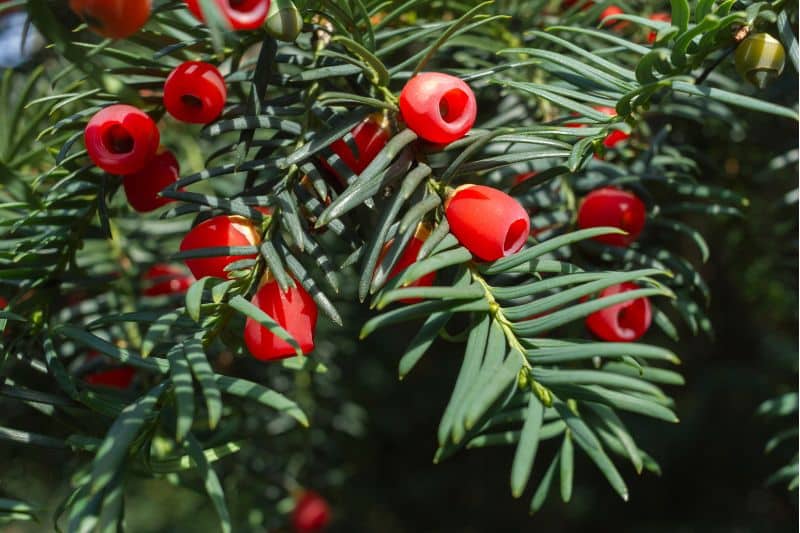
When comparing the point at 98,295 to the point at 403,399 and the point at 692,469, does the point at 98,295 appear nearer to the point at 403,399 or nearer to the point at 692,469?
the point at 403,399

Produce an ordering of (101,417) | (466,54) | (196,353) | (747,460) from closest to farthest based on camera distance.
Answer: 1. (196,353)
2. (101,417)
3. (466,54)
4. (747,460)

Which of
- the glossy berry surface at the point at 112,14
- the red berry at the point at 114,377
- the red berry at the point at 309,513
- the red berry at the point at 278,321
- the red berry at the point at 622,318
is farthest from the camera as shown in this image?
the red berry at the point at 309,513

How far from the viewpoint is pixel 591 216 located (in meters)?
0.52

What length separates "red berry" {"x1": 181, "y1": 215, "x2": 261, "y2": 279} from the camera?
403mm

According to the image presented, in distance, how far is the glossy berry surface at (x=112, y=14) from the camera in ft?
0.93

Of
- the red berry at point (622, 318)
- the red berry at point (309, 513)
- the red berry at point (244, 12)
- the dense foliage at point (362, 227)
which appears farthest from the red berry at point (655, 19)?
the red berry at point (309, 513)

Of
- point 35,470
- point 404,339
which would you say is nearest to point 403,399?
point 404,339

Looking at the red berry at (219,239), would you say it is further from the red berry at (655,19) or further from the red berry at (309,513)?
the red berry at (309,513)

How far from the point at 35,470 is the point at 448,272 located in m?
0.54

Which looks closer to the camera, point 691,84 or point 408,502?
point 691,84

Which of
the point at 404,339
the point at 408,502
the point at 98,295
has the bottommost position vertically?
the point at 408,502

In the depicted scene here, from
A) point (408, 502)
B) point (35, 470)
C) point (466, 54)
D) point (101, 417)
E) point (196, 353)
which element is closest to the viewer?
point (196, 353)

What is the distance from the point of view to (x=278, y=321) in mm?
388

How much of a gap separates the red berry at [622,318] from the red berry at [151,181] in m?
0.29
